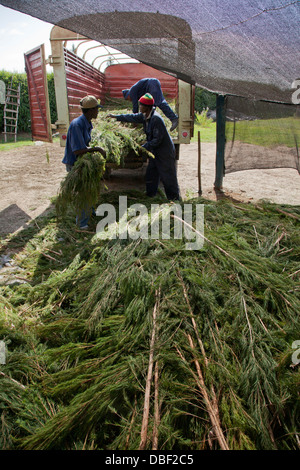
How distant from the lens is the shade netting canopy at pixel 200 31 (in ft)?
8.25

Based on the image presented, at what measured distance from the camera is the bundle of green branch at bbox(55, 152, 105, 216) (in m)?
3.69

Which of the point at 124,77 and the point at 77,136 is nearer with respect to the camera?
the point at 77,136

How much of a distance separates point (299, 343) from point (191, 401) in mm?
842

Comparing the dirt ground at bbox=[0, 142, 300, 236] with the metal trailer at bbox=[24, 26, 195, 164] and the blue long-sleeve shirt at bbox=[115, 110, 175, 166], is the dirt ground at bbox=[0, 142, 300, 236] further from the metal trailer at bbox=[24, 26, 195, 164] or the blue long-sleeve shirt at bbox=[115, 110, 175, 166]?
the metal trailer at bbox=[24, 26, 195, 164]

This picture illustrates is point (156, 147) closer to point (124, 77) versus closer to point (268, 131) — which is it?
point (268, 131)

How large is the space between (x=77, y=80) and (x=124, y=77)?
13.0ft

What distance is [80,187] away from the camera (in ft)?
12.2

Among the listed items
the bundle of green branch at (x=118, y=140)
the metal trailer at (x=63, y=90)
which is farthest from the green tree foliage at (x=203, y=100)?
the bundle of green branch at (x=118, y=140)

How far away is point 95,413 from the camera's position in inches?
65.8

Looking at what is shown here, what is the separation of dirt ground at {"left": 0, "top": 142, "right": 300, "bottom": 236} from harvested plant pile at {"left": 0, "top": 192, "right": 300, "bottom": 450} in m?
2.42

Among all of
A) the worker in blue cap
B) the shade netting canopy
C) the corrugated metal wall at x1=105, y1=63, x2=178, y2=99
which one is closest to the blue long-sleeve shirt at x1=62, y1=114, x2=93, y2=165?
the shade netting canopy

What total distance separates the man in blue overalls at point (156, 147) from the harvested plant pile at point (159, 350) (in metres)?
2.59

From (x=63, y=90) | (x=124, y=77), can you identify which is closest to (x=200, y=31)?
(x=63, y=90)
